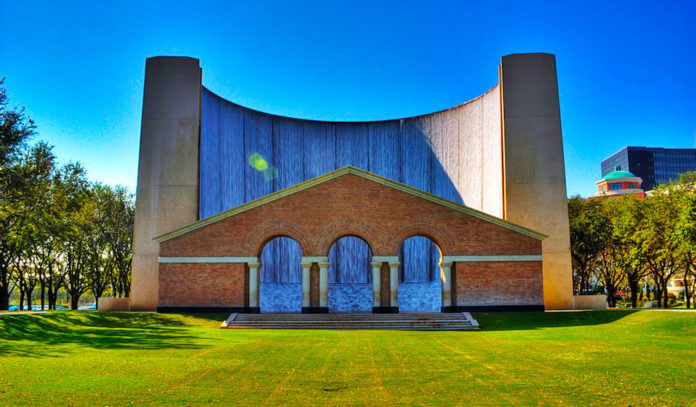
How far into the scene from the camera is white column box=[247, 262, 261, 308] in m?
33.6

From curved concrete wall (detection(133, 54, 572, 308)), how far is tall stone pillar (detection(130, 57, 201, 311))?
0.22ft

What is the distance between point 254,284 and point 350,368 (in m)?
20.6

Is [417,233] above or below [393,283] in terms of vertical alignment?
above

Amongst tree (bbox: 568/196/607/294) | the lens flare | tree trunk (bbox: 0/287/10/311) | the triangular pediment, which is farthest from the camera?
tree (bbox: 568/196/607/294)

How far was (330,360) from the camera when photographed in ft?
50.6

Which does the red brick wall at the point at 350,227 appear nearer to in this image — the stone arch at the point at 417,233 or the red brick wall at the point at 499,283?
the stone arch at the point at 417,233

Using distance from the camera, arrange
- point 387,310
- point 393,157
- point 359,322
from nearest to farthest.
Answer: point 359,322, point 387,310, point 393,157

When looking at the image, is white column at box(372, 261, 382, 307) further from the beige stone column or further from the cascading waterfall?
the cascading waterfall

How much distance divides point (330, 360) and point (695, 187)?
37.4m

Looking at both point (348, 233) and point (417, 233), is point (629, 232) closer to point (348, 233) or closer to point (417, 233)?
point (417, 233)

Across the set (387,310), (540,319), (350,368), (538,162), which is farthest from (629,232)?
(350,368)

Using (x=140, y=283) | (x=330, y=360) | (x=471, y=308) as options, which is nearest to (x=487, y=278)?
(x=471, y=308)

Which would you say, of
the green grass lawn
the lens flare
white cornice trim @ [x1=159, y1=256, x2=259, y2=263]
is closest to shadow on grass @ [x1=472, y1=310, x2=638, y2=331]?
the green grass lawn

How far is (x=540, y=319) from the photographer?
3052 cm
